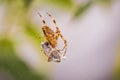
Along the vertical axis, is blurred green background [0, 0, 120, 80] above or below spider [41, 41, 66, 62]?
above

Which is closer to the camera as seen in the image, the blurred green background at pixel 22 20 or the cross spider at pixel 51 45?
the cross spider at pixel 51 45

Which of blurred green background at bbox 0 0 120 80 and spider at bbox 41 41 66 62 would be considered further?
blurred green background at bbox 0 0 120 80

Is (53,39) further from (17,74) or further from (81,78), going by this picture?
(81,78)

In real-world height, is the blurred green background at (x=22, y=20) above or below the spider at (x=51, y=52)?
above

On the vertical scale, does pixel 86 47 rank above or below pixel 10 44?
above

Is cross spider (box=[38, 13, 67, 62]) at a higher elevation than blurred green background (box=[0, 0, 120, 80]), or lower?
lower

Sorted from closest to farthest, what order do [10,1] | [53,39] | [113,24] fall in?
[53,39]
[10,1]
[113,24]

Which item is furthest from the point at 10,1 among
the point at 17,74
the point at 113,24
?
the point at 113,24

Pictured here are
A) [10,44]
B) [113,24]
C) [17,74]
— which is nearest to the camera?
[10,44]

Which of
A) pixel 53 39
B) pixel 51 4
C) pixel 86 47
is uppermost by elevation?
pixel 86 47

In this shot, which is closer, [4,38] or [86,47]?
[4,38]

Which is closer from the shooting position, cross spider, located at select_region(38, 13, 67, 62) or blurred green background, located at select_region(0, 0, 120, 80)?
cross spider, located at select_region(38, 13, 67, 62)
